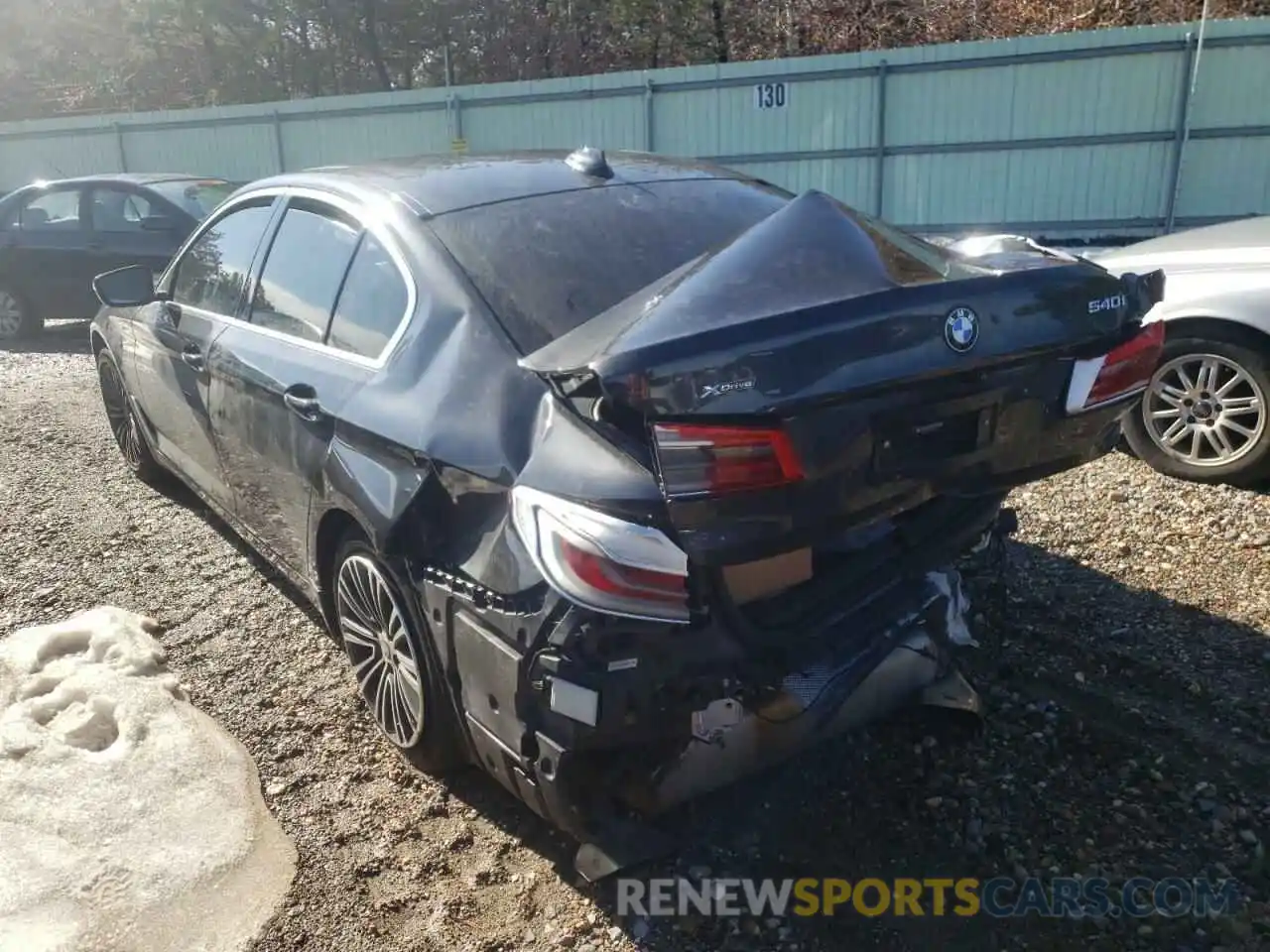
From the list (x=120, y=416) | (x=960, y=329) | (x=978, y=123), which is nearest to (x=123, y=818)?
(x=960, y=329)

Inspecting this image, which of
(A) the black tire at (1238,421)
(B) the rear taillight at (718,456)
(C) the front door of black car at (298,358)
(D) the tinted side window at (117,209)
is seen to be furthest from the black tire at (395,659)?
(D) the tinted side window at (117,209)

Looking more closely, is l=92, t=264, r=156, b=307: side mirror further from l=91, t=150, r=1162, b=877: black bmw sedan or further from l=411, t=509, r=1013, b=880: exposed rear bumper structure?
l=411, t=509, r=1013, b=880: exposed rear bumper structure

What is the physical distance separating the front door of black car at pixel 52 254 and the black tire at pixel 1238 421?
30.6 feet

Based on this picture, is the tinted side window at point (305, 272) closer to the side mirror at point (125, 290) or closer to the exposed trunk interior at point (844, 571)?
the side mirror at point (125, 290)

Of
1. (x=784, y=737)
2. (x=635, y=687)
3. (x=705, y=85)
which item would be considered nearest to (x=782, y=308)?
(x=635, y=687)

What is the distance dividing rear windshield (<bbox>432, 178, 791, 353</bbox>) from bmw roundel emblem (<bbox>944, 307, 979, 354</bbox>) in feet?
2.42

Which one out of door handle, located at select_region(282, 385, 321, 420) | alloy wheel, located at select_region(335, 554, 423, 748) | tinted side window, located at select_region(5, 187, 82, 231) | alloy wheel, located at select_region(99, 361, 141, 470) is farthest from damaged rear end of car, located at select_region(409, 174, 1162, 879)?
tinted side window, located at select_region(5, 187, 82, 231)

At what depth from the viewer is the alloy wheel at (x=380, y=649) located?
2896mm

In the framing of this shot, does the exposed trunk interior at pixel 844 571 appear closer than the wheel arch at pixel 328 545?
Yes

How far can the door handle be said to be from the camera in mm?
3066

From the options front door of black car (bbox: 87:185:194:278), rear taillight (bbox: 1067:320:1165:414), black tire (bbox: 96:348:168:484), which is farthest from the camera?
front door of black car (bbox: 87:185:194:278)

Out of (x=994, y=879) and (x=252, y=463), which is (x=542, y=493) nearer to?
(x=994, y=879)

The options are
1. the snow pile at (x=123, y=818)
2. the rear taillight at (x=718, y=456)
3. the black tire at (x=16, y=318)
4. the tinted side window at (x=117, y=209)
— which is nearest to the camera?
the rear taillight at (x=718, y=456)

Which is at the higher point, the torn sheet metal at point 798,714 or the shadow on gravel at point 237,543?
the torn sheet metal at point 798,714
